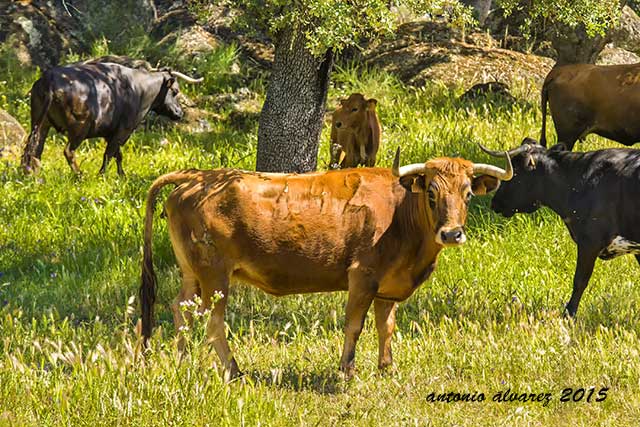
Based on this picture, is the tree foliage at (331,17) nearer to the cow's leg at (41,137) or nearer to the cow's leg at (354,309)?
the cow's leg at (354,309)

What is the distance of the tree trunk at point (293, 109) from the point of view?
11.1m

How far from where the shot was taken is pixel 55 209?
12.3 metres

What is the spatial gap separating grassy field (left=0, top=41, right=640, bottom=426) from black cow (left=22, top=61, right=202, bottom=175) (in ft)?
1.35

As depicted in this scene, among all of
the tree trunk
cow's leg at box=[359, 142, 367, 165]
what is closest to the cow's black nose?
the tree trunk

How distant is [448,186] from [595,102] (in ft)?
24.2

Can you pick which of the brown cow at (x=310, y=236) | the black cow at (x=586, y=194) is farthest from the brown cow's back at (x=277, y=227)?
the black cow at (x=586, y=194)

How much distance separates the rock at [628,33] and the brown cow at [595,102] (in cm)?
755

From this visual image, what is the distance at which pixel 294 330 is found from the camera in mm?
9211

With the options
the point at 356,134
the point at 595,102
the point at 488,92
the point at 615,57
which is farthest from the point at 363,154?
the point at 615,57

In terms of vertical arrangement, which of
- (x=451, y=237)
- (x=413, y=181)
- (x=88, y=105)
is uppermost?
(x=413, y=181)

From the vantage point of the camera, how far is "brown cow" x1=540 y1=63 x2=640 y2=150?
13812 mm


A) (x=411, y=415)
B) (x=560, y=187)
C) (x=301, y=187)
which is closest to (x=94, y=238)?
(x=301, y=187)

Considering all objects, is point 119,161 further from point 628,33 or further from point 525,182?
point 628,33

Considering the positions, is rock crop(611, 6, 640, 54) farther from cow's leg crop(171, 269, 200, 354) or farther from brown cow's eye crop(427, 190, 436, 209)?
cow's leg crop(171, 269, 200, 354)
